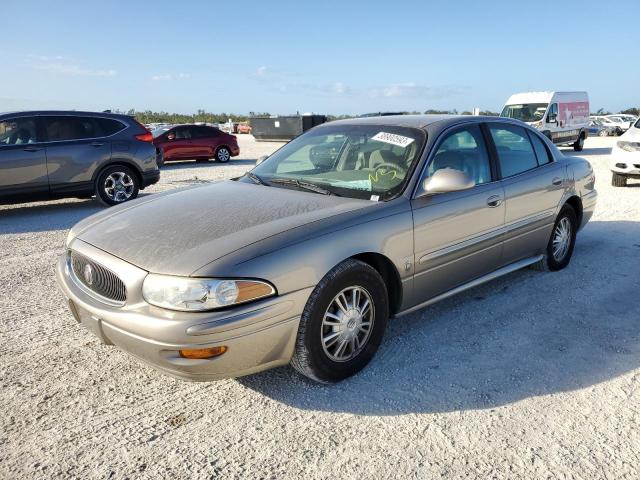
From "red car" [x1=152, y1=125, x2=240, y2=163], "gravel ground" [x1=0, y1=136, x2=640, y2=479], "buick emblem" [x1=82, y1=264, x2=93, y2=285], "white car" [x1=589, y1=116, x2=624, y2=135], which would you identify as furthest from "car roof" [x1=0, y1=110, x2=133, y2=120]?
"white car" [x1=589, y1=116, x2=624, y2=135]

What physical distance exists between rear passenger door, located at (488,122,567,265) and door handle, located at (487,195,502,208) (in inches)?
4.4

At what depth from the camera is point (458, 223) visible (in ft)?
12.3

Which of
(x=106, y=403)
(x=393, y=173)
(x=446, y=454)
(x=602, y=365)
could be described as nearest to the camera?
(x=446, y=454)

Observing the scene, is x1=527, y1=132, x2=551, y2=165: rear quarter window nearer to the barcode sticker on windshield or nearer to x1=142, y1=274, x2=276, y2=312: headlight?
the barcode sticker on windshield

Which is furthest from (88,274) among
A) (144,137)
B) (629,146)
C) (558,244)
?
(629,146)

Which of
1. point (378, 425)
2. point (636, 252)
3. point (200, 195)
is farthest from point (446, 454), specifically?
point (636, 252)

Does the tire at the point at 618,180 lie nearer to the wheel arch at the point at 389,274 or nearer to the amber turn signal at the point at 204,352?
the wheel arch at the point at 389,274

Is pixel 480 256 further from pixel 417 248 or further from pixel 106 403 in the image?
pixel 106 403

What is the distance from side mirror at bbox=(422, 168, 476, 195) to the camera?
3418mm

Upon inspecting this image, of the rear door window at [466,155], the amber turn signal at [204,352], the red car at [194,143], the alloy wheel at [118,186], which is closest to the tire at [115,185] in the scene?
the alloy wheel at [118,186]

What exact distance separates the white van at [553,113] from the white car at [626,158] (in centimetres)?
892

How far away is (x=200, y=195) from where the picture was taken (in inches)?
151

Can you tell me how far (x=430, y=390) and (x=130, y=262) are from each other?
5.94 feet

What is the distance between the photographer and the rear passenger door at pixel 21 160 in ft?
25.8
